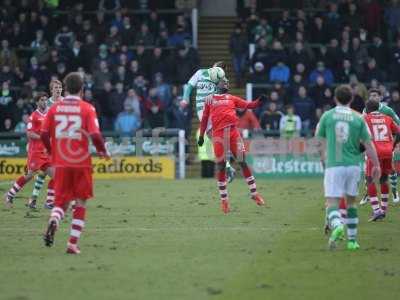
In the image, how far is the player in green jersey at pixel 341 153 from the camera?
1445cm

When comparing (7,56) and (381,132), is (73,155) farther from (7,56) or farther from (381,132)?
(7,56)

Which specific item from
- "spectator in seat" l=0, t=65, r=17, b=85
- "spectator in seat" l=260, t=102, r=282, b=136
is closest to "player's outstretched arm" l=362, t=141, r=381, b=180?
"spectator in seat" l=260, t=102, r=282, b=136

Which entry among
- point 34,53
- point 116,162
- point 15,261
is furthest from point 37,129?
point 34,53

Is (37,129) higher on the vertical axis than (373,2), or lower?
lower

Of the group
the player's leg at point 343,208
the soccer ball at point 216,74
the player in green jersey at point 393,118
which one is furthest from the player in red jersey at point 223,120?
the player's leg at point 343,208

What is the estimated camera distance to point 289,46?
35719 millimetres

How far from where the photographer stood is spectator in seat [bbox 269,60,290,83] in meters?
34.8

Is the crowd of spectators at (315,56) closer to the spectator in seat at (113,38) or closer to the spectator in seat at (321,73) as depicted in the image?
the spectator in seat at (321,73)

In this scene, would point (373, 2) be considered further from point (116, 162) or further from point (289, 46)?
point (116, 162)

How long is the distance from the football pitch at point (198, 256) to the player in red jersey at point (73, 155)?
51cm

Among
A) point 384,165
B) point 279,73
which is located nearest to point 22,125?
point 279,73

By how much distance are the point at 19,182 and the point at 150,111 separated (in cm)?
1198

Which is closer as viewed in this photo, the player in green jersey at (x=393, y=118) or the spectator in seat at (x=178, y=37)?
the player in green jersey at (x=393, y=118)

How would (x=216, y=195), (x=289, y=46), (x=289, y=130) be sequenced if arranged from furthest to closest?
(x=289, y=46)
(x=289, y=130)
(x=216, y=195)
